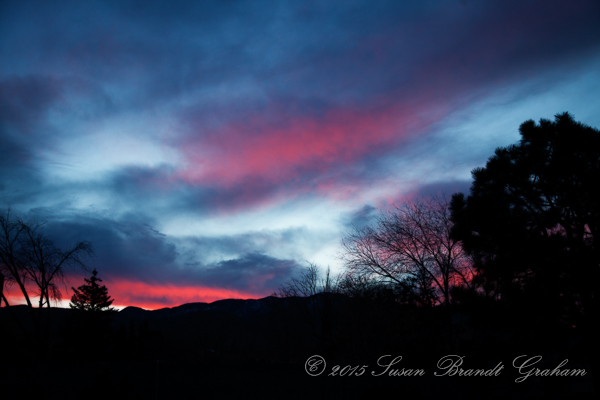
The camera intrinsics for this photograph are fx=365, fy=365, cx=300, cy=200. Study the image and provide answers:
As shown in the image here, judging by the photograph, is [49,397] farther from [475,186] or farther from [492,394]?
[475,186]

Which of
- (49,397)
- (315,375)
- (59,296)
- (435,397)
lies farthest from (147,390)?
(59,296)

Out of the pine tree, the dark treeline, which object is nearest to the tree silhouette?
the dark treeline

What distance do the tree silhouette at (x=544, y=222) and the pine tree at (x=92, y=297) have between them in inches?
2193

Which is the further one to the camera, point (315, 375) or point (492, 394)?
point (492, 394)

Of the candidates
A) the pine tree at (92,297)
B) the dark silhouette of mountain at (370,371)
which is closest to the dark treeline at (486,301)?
the dark silhouette of mountain at (370,371)

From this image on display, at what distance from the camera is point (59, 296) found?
2741 cm

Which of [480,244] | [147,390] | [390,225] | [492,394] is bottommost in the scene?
[492,394]

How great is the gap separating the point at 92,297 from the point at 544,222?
59644 mm

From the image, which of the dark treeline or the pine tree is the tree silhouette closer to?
the dark treeline

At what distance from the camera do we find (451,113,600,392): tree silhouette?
14.6 m

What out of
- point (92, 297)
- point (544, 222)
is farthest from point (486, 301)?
point (92, 297)

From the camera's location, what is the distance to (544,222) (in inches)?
618

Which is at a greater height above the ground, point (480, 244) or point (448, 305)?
point (480, 244)

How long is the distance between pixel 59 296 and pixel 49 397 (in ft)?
77.0
